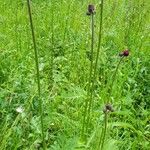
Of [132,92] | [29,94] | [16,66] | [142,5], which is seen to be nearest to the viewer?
[29,94]

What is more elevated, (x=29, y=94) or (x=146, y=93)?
(x=29, y=94)

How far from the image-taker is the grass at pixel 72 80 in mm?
2199

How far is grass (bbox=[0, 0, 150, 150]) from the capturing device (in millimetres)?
2199

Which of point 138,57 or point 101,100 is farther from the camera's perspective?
point 138,57

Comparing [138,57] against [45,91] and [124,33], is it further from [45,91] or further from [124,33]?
[45,91]

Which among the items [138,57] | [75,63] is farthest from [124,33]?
[75,63]

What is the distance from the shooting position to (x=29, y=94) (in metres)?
2.56

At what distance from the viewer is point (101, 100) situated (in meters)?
2.58

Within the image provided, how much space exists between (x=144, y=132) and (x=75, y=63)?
3.28ft

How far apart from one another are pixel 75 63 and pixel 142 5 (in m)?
1.14

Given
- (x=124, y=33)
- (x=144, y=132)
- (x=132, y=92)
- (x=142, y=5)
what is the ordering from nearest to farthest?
1. (x=144, y=132)
2. (x=132, y=92)
3. (x=124, y=33)
4. (x=142, y=5)

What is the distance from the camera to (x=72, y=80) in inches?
117

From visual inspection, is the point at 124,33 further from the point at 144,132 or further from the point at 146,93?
the point at 144,132

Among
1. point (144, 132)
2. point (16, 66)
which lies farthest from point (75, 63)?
point (144, 132)
